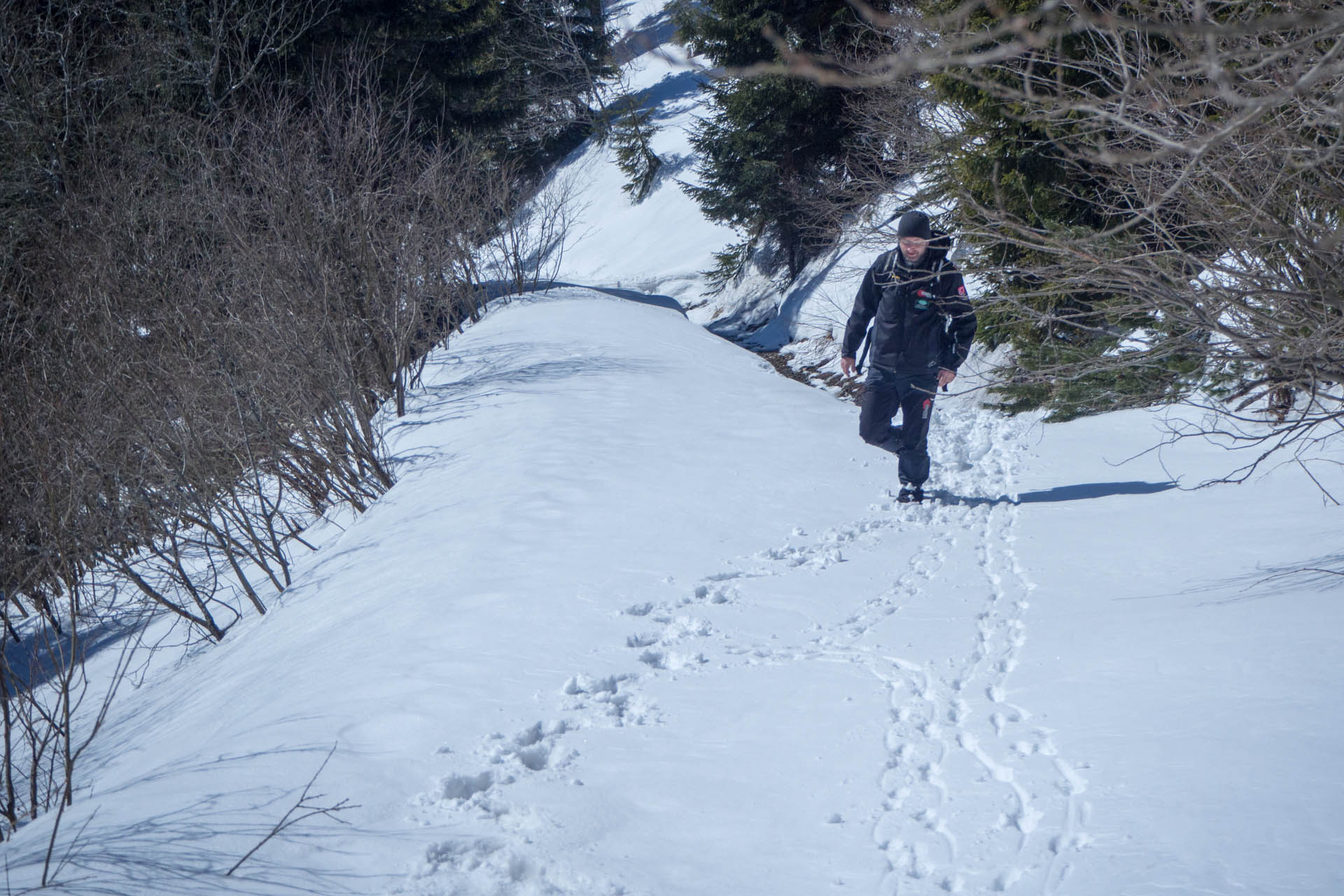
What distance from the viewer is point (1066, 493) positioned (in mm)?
6691

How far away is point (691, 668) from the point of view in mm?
4098

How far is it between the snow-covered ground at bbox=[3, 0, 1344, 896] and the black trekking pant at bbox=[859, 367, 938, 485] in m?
0.38

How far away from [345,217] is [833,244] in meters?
10.6

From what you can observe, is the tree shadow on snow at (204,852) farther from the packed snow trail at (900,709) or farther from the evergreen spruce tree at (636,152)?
the evergreen spruce tree at (636,152)

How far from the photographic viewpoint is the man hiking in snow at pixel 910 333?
609 centimetres

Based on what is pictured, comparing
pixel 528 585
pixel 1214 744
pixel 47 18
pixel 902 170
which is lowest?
pixel 1214 744

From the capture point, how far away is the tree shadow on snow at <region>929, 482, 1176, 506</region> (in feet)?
21.3

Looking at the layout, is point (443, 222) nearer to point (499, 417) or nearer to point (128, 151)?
point (128, 151)

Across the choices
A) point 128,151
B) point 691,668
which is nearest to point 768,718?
point 691,668

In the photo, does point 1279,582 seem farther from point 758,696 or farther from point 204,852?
point 204,852

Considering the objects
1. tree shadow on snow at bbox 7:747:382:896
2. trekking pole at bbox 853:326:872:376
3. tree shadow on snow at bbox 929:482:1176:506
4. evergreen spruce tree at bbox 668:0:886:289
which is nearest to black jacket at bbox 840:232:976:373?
trekking pole at bbox 853:326:872:376

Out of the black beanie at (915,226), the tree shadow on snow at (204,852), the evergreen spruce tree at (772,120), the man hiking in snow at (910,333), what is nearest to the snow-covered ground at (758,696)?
the tree shadow on snow at (204,852)

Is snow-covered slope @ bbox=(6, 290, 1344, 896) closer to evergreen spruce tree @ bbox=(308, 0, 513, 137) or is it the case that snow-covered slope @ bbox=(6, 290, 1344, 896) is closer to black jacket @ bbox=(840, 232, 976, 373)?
black jacket @ bbox=(840, 232, 976, 373)

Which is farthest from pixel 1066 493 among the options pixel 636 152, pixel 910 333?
pixel 636 152
